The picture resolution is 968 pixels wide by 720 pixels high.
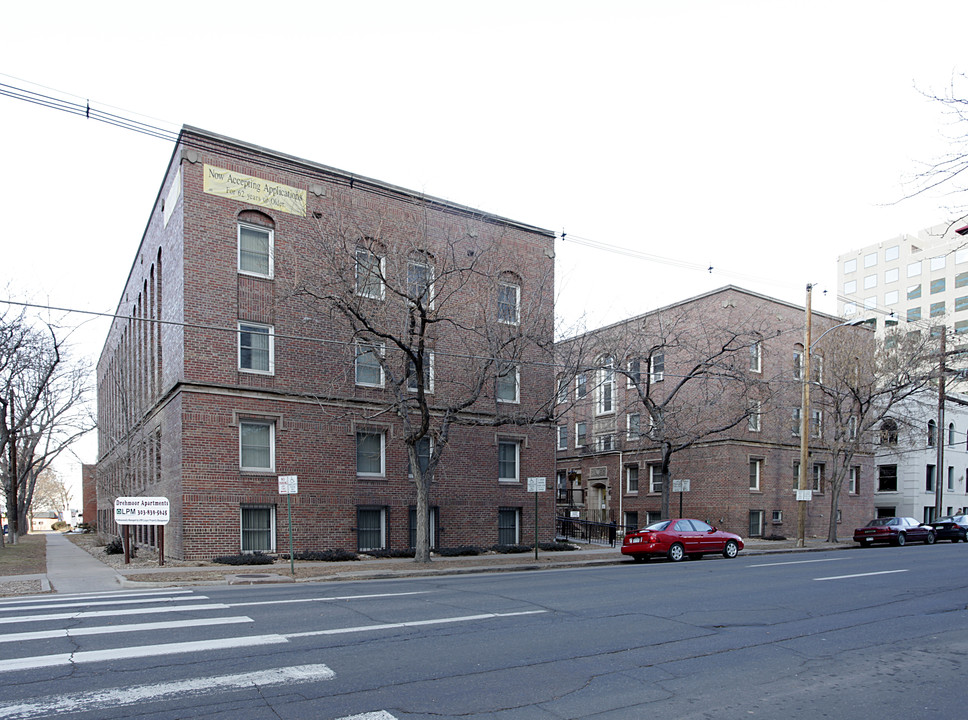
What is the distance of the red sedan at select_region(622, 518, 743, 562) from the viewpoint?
23.0 meters

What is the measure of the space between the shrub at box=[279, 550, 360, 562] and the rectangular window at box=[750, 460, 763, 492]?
22523mm

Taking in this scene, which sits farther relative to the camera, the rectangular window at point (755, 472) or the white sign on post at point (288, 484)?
the rectangular window at point (755, 472)

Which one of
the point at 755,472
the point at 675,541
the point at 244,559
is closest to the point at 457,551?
the point at 244,559

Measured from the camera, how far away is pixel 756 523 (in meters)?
35.4

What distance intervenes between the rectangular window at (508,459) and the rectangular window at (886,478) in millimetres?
32705

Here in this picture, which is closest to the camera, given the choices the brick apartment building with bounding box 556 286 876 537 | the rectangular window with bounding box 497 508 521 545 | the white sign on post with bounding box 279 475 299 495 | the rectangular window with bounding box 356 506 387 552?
the white sign on post with bounding box 279 475 299 495

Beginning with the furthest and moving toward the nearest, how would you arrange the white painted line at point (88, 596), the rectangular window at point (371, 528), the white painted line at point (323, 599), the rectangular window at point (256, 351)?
the rectangular window at point (371, 528) < the rectangular window at point (256, 351) < the white painted line at point (88, 596) < the white painted line at point (323, 599)

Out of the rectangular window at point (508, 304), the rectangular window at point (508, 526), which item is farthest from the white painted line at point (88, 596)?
the rectangular window at point (508, 526)

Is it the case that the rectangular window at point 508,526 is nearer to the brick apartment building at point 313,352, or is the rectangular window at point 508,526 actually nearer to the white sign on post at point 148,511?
the brick apartment building at point 313,352

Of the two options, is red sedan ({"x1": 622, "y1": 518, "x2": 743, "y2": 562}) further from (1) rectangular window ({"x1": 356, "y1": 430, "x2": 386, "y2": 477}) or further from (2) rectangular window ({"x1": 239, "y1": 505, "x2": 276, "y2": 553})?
(2) rectangular window ({"x1": 239, "y1": 505, "x2": 276, "y2": 553})

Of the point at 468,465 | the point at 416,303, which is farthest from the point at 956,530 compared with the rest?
the point at 416,303

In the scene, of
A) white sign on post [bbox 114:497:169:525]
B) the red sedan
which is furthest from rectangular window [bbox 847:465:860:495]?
white sign on post [bbox 114:497:169:525]

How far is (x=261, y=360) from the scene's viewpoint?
21766 millimetres

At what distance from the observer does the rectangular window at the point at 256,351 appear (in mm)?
21469
